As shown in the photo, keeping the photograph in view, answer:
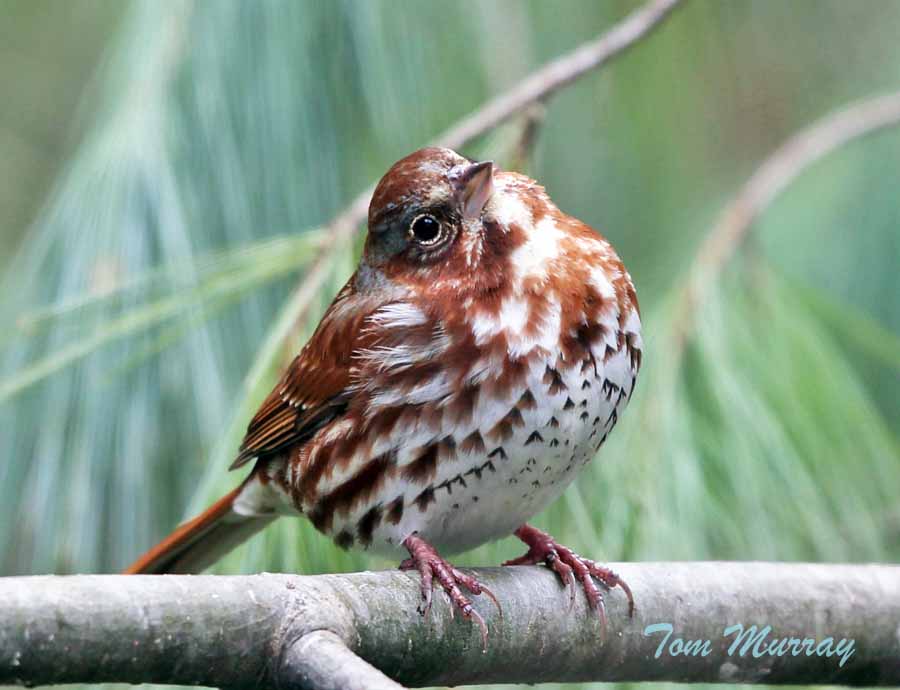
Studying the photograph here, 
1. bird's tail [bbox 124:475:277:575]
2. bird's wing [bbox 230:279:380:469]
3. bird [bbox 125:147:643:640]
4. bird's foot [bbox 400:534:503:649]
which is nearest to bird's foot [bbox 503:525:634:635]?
bird [bbox 125:147:643:640]

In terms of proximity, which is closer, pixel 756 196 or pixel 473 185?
pixel 473 185

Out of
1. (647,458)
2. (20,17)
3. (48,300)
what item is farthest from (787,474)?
(20,17)

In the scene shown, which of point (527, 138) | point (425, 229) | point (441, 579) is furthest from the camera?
point (527, 138)
